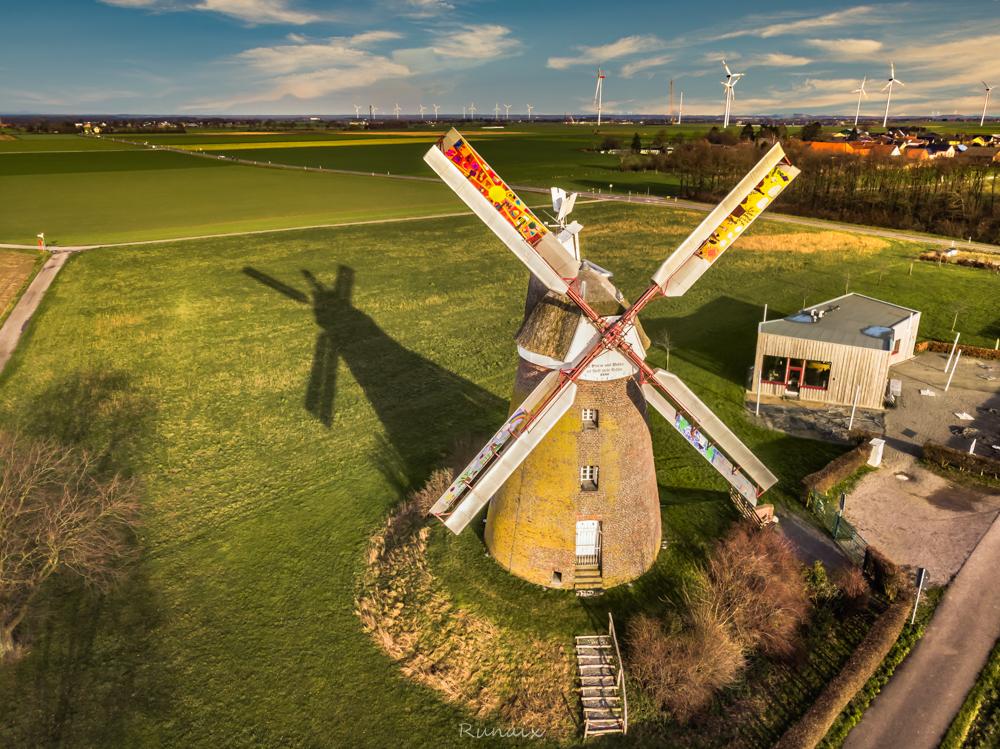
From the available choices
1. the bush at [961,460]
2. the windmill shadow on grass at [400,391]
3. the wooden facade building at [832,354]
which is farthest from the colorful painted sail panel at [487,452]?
the bush at [961,460]

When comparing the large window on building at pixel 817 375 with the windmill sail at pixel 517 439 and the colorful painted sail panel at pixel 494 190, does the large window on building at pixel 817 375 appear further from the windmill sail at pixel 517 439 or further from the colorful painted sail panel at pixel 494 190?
the colorful painted sail panel at pixel 494 190

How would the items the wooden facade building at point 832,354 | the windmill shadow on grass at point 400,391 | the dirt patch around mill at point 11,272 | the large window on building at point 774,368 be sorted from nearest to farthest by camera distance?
the windmill shadow on grass at point 400,391
the wooden facade building at point 832,354
the large window on building at point 774,368
the dirt patch around mill at point 11,272

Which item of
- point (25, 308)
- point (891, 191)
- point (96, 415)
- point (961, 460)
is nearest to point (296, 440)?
point (96, 415)

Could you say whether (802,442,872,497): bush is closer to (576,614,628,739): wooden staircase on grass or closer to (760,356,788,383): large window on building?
(760,356,788,383): large window on building

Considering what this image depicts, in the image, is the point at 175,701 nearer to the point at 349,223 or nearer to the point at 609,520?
the point at 609,520

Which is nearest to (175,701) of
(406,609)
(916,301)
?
(406,609)
